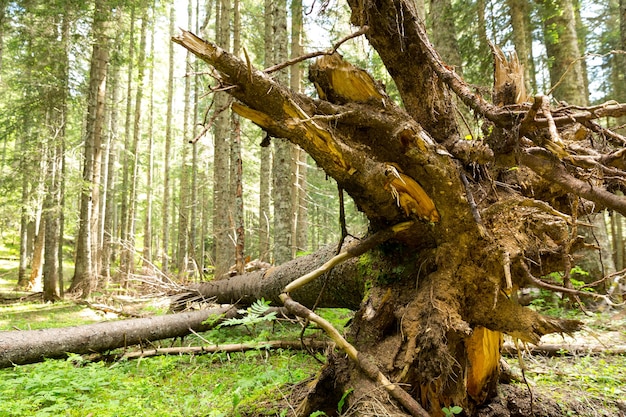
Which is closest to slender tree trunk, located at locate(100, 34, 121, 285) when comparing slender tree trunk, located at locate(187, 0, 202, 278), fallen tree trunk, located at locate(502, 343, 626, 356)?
slender tree trunk, located at locate(187, 0, 202, 278)

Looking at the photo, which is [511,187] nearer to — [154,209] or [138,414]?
[138,414]

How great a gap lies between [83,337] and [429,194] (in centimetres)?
446

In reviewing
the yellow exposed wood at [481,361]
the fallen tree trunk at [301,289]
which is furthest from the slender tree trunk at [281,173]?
the yellow exposed wood at [481,361]

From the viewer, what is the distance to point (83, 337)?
4707mm

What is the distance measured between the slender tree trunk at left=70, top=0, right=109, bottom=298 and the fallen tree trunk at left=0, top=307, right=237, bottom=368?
7.78 metres

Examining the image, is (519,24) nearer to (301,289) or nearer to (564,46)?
(564,46)

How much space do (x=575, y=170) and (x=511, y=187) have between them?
60cm

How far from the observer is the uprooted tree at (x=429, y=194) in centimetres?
254

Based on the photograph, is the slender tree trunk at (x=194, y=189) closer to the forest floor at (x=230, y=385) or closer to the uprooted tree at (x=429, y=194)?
the forest floor at (x=230, y=385)

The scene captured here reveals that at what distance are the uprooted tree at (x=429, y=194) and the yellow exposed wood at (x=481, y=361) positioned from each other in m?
0.01

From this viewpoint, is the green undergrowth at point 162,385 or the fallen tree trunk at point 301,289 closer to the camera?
the green undergrowth at point 162,385

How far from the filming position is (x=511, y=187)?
3287 millimetres

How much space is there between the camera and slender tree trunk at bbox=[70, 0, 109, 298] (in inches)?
456

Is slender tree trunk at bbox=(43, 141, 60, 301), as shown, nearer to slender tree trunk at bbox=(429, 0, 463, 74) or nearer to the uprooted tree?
A: slender tree trunk at bbox=(429, 0, 463, 74)
